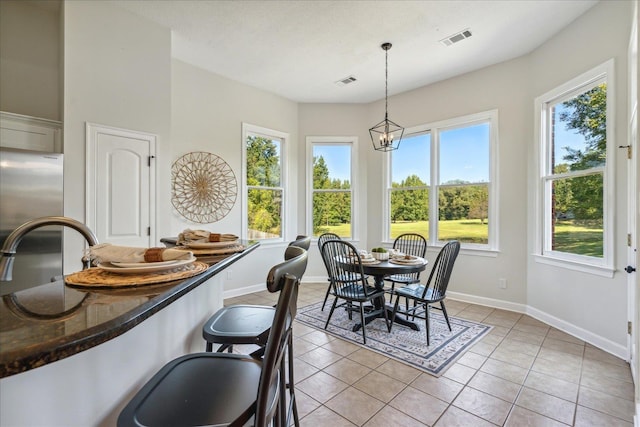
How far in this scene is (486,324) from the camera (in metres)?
3.32

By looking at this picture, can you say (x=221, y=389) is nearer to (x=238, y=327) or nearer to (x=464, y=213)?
(x=238, y=327)

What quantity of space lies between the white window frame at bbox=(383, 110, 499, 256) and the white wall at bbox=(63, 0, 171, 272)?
3.43 metres

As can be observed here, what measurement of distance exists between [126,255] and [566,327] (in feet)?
13.2

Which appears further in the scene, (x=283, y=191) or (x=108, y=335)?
(x=283, y=191)

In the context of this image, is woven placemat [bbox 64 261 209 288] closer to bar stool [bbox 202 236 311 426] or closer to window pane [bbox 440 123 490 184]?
bar stool [bbox 202 236 311 426]

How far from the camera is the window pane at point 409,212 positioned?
15.4 ft

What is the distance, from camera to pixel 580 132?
10.1ft

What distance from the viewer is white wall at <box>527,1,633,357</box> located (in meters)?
2.59

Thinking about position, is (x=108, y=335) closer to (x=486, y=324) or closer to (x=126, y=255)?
(x=126, y=255)

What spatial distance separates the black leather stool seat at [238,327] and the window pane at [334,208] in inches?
145

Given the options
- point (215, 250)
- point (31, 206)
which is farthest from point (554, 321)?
point (31, 206)

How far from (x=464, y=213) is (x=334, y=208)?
2.15 meters

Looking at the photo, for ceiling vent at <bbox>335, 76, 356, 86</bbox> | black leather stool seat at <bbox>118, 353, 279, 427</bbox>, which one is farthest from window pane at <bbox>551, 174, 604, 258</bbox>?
black leather stool seat at <bbox>118, 353, 279, 427</bbox>

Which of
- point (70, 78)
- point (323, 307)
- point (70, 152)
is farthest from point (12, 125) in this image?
point (323, 307)
